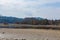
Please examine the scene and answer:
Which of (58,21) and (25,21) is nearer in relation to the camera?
(58,21)

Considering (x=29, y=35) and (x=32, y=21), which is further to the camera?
(x=32, y=21)

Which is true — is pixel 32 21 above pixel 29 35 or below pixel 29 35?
below

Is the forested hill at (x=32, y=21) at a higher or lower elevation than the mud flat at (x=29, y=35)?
lower

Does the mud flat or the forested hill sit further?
the forested hill

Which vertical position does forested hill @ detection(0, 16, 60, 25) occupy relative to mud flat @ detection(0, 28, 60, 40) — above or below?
below

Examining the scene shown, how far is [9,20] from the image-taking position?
196ft

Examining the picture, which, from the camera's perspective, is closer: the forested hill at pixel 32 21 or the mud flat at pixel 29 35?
the mud flat at pixel 29 35

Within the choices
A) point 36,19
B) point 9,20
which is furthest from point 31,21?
point 9,20

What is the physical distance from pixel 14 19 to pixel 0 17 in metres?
3.88

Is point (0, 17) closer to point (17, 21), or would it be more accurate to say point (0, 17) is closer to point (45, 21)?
point (17, 21)

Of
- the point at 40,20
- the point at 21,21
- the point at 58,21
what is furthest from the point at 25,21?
the point at 58,21

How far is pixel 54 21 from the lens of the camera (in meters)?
59.1

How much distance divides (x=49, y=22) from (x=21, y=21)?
26.3 feet

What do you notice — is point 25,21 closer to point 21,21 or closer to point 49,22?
point 21,21
